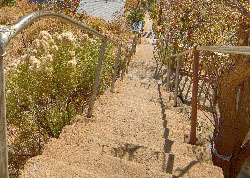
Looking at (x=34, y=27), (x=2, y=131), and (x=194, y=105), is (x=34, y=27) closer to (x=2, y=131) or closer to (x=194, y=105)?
(x=194, y=105)

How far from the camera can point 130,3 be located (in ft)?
56.9

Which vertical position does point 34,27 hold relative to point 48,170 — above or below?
above

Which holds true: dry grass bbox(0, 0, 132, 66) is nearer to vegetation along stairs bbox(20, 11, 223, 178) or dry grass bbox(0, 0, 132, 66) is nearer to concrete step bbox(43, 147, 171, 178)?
vegetation along stairs bbox(20, 11, 223, 178)

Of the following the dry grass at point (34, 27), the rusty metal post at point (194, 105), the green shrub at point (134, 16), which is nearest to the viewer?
the rusty metal post at point (194, 105)

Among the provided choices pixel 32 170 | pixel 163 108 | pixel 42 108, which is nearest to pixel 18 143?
pixel 42 108

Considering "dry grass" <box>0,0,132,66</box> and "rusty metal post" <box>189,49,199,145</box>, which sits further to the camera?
"dry grass" <box>0,0,132,66</box>

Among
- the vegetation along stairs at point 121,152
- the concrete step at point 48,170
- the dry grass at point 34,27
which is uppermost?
the dry grass at point 34,27

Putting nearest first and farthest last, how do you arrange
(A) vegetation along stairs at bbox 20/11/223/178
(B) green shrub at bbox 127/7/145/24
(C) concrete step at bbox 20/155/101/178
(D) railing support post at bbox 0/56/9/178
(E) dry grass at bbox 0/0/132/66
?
(D) railing support post at bbox 0/56/9/178, (C) concrete step at bbox 20/155/101/178, (A) vegetation along stairs at bbox 20/11/223/178, (E) dry grass at bbox 0/0/132/66, (B) green shrub at bbox 127/7/145/24

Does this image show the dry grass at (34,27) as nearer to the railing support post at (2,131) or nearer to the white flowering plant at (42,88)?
the white flowering plant at (42,88)

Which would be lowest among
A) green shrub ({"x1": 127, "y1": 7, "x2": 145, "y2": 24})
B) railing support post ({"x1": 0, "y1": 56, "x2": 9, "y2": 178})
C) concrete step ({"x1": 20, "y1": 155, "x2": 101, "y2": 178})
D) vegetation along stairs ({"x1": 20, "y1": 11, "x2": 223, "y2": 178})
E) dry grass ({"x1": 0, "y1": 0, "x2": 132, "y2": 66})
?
vegetation along stairs ({"x1": 20, "y1": 11, "x2": 223, "y2": 178})

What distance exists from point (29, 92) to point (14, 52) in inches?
228

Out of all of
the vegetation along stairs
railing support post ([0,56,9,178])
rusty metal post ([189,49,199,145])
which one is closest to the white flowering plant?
the vegetation along stairs

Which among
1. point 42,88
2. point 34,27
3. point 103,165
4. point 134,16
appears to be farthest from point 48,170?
point 134,16

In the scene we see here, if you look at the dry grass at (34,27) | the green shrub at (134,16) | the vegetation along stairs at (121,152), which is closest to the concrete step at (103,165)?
the vegetation along stairs at (121,152)
